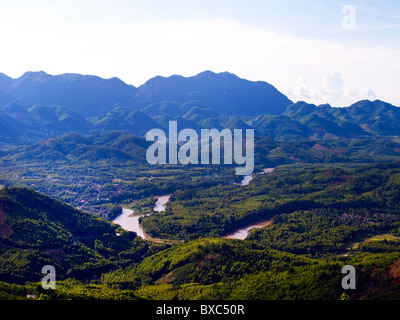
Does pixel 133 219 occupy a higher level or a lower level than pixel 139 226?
higher

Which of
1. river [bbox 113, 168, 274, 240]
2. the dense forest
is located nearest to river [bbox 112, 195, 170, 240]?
river [bbox 113, 168, 274, 240]

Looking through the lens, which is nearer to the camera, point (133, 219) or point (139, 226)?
point (139, 226)

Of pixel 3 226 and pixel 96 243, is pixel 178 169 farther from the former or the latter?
pixel 3 226

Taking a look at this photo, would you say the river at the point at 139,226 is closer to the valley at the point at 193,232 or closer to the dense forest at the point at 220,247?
the valley at the point at 193,232

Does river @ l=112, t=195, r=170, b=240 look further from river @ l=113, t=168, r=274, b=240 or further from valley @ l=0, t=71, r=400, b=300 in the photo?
valley @ l=0, t=71, r=400, b=300

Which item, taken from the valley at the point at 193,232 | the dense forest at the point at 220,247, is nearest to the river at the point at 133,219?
the valley at the point at 193,232

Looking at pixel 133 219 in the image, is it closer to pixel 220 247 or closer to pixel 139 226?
pixel 139 226

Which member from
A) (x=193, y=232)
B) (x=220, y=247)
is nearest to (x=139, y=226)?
(x=193, y=232)

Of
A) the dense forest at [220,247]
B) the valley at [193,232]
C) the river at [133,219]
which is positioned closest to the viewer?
the dense forest at [220,247]

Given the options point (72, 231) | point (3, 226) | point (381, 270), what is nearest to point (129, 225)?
point (72, 231)

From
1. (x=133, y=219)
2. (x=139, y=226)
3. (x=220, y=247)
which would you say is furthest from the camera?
(x=133, y=219)

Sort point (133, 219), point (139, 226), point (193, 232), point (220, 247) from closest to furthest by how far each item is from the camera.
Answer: point (220, 247) < point (193, 232) < point (139, 226) < point (133, 219)
